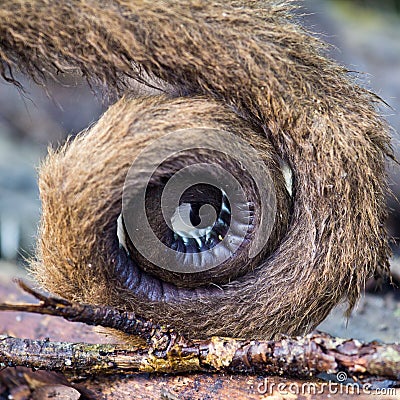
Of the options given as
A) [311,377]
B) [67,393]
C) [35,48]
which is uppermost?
[35,48]

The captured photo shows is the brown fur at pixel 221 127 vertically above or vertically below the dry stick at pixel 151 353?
above

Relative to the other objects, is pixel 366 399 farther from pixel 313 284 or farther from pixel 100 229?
pixel 100 229

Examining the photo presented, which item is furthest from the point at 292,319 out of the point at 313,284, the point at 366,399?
the point at 366,399

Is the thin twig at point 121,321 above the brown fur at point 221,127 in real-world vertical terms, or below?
below

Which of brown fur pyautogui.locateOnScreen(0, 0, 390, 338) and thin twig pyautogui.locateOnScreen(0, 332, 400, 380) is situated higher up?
brown fur pyautogui.locateOnScreen(0, 0, 390, 338)
